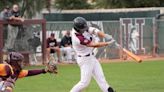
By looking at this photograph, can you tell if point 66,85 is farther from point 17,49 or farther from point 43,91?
point 17,49

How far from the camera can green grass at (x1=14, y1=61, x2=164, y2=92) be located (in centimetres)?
1520

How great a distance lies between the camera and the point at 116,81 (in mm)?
16953

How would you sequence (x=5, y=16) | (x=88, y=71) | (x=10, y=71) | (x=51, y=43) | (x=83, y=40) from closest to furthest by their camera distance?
(x=10, y=71) → (x=83, y=40) → (x=88, y=71) → (x=5, y=16) → (x=51, y=43)

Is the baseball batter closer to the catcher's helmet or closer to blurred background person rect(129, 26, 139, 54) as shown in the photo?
the catcher's helmet

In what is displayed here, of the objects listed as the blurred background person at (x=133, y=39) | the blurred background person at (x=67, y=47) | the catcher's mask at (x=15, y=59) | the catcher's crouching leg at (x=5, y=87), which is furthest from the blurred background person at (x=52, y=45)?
the catcher's crouching leg at (x=5, y=87)

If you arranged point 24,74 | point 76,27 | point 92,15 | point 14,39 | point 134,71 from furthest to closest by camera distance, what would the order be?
point 92,15 < point 14,39 < point 134,71 < point 76,27 < point 24,74

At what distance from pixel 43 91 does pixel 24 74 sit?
232 inches

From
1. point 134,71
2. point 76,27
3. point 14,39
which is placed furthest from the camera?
point 14,39

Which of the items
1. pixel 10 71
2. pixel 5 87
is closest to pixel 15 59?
pixel 10 71

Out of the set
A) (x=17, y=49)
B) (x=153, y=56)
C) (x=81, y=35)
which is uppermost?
(x=81, y=35)

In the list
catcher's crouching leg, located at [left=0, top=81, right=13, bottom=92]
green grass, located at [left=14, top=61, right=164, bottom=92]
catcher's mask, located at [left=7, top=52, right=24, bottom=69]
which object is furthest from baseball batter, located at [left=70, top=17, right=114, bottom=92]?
catcher's crouching leg, located at [left=0, top=81, right=13, bottom=92]

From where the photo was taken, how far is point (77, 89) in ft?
39.1

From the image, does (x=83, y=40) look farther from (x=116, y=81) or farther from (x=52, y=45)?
(x=52, y=45)

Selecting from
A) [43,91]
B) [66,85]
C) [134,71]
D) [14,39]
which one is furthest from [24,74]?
[14,39]
